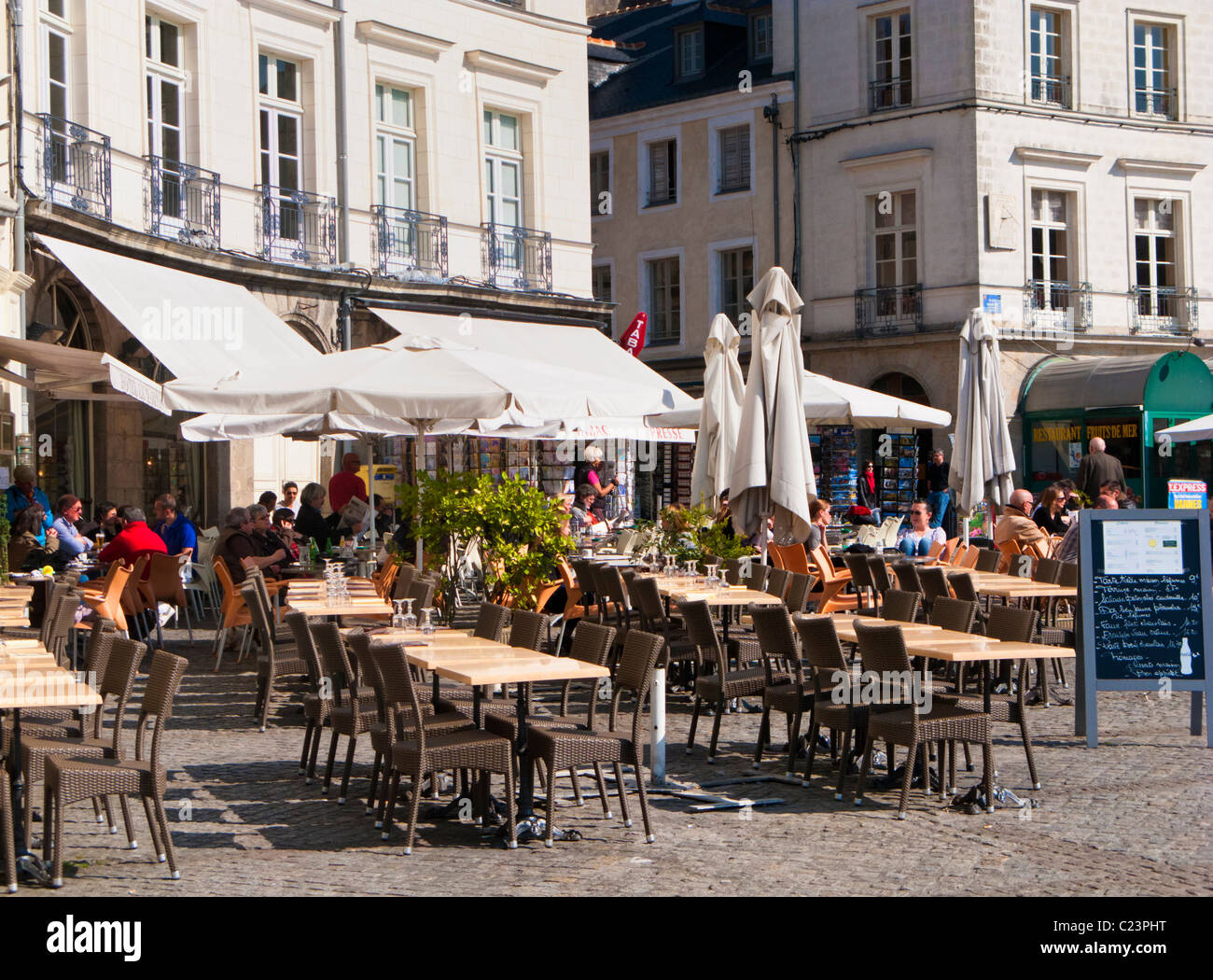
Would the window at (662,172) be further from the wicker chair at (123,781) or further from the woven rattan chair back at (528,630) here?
the wicker chair at (123,781)

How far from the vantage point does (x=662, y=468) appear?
32.2 metres

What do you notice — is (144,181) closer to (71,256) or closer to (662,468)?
(71,256)

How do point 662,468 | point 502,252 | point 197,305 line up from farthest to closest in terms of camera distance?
1. point 662,468
2. point 502,252
3. point 197,305

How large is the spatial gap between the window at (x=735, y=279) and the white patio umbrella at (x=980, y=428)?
16.9 metres

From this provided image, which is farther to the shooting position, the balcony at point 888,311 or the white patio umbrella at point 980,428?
the balcony at point 888,311

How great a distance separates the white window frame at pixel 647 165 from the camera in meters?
34.8

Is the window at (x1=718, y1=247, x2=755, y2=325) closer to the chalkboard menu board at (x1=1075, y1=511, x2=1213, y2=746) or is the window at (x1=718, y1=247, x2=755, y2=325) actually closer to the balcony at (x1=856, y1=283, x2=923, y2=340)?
the balcony at (x1=856, y1=283, x2=923, y2=340)

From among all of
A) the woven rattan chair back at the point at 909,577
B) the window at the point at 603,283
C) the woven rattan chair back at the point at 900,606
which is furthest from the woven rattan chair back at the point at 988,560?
the window at the point at 603,283

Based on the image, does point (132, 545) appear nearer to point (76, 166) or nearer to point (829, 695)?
point (76, 166)

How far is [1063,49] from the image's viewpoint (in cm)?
3127

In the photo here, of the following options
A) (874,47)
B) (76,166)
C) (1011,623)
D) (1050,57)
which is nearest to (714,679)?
(1011,623)

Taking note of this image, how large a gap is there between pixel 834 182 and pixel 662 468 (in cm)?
684

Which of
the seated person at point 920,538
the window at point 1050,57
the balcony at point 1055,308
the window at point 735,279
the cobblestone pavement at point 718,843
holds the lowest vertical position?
the cobblestone pavement at point 718,843
